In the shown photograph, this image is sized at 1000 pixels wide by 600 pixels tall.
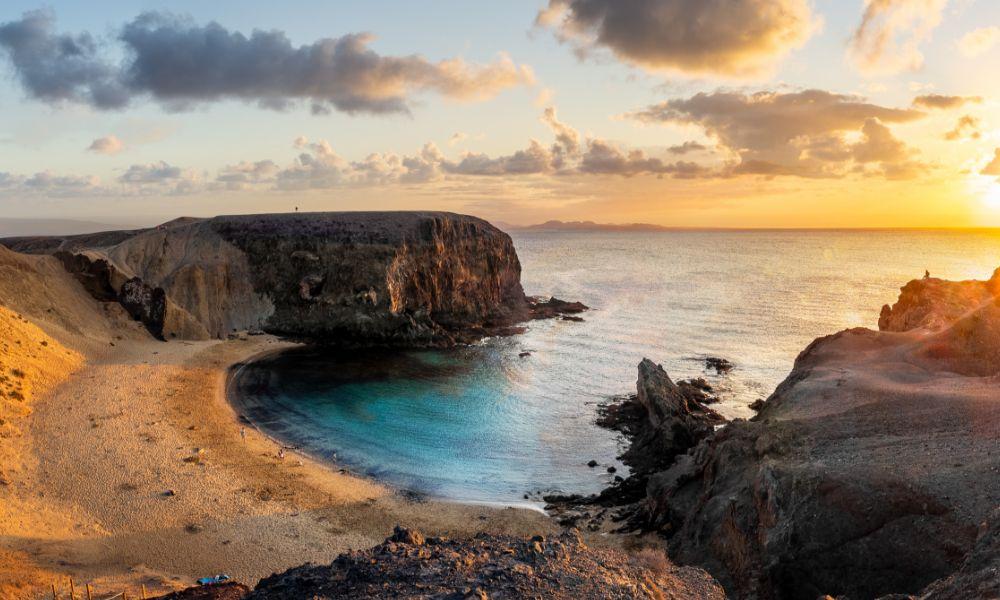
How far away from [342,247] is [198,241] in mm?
16565

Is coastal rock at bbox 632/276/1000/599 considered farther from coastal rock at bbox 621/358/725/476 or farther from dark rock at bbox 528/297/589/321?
dark rock at bbox 528/297/589/321

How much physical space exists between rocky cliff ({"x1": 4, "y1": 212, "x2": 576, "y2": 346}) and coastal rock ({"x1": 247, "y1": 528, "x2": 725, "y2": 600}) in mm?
47995

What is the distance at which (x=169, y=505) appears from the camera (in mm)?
26156

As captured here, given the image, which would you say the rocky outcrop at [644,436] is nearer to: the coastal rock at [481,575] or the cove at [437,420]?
the cove at [437,420]

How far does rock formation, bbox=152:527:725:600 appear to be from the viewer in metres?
12.2

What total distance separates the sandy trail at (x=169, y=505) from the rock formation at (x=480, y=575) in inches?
312

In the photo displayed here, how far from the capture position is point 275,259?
6438 cm

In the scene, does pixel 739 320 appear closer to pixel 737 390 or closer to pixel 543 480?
pixel 737 390

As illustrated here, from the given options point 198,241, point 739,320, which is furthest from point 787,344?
point 198,241

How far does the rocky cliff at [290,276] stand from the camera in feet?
188

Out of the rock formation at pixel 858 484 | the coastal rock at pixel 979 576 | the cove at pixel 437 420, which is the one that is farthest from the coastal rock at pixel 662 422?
the coastal rock at pixel 979 576

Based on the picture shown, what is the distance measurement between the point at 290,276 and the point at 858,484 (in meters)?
57.5

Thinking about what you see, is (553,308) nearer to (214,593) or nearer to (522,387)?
(522,387)

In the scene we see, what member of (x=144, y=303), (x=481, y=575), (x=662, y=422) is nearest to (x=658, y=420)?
(x=662, y=422)
